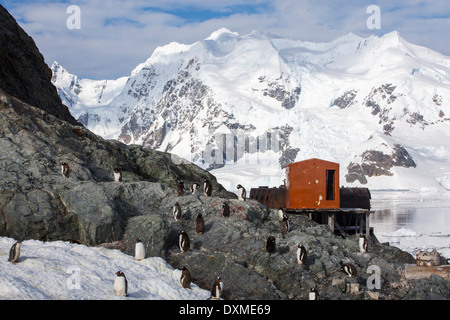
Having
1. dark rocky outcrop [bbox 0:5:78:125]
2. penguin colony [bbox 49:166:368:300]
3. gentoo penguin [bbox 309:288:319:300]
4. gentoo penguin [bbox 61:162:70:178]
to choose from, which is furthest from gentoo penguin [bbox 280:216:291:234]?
dark rocky outcrop [bbox 0:5:78:125]

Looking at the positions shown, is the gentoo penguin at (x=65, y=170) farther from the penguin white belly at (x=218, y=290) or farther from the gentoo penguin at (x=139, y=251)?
the penguin white belly at (x=218, y=290)

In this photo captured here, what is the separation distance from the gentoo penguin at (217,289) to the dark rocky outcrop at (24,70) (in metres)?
24.0

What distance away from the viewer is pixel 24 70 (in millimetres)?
42688

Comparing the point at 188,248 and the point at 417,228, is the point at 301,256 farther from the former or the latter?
the point at 417,228

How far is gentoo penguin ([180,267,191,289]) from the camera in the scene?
21062mm

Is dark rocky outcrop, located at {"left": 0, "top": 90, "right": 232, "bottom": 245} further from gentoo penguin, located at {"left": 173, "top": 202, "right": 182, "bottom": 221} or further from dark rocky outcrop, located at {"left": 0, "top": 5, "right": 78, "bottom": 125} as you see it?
dark rocky outcrop, located at {"left": 0, "top": 5, "right": 78, "bottom": 125}

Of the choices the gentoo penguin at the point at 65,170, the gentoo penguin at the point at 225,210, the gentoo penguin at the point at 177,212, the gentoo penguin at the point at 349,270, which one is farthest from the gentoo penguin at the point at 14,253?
the gentoo penguin at the point at 349,270

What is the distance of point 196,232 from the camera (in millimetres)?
26297

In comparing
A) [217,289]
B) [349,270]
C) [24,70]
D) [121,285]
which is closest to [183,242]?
[217,289]

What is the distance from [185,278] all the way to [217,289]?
127cm

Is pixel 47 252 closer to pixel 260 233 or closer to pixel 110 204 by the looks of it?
pixel 110 204
